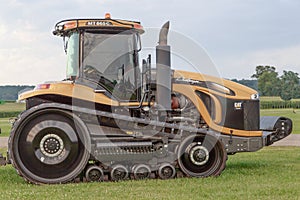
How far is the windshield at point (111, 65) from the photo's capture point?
10.3 meters

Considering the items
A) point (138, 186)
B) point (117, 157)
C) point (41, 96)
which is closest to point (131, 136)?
point (117, 157)

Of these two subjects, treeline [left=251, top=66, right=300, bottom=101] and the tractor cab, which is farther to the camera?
treeline [left=251, top=66, right=300, bottom=101]

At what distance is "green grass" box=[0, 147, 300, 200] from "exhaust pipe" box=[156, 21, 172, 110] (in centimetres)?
153

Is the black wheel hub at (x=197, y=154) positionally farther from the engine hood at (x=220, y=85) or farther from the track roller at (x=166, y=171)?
the engine hood at (x=220, y=85)

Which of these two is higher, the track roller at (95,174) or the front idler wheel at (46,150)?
the front idler wheel at (46,150)

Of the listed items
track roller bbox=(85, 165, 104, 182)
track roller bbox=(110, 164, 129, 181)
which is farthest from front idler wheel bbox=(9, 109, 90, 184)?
track roller bbox=(110, 164, 129, 181)

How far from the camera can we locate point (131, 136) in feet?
33.6

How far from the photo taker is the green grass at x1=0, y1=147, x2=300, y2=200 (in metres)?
8.48

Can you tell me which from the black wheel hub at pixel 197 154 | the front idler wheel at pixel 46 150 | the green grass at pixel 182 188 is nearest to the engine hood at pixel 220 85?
the black wheel hub at pixel 197 154

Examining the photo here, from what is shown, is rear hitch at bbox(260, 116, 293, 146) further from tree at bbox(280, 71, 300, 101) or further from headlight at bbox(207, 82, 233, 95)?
tree at bbox(280, 71, 300, 101)

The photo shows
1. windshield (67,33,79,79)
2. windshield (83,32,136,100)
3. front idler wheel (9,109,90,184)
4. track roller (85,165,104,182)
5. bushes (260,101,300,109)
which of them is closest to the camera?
front idler wheel (9,109,90,184)

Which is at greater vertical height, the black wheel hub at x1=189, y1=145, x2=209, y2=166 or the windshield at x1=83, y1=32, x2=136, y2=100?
the windshield at x1=83, y1=32, x2=136, y2=100

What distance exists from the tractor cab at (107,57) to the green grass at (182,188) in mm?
1852

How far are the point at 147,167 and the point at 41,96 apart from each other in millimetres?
2430
